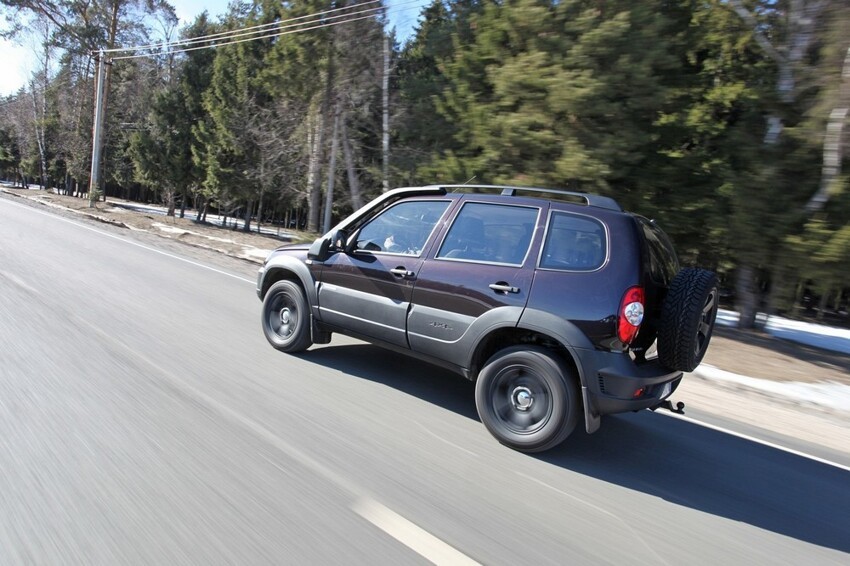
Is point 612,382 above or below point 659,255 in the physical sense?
below

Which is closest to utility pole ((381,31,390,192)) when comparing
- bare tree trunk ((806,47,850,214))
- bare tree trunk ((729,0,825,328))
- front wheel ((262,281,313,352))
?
bare tree trunk ((729,0,825,328))

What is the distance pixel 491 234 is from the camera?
474 cm

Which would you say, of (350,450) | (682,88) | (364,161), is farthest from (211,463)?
(364,161)

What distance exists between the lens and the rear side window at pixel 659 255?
14.2 feet

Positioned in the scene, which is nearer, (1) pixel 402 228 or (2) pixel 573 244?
(2) pixel 573 244

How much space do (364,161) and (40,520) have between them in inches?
780

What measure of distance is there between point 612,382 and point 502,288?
105cm

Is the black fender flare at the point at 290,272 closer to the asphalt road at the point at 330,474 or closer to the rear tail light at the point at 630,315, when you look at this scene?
the asphalt road at the point at 330,474

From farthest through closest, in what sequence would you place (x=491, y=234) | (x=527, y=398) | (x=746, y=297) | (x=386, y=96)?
(x=386, y=96)
(x=746, y=297)
(x=491, y=234)
(x=527, y=398)

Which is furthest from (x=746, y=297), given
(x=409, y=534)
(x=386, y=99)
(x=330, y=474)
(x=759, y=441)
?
(x=386, y=99)

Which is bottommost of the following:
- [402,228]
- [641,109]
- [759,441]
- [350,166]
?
[759,441]

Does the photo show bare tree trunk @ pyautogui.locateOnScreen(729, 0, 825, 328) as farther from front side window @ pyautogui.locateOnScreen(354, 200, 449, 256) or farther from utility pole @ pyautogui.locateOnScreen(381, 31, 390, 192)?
utility pole @ pyautogui.locateOnScreen(381, 31, 390, 192)

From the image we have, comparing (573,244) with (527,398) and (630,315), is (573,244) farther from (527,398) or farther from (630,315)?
(527,398)

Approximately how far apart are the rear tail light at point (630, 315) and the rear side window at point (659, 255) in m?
0.32
